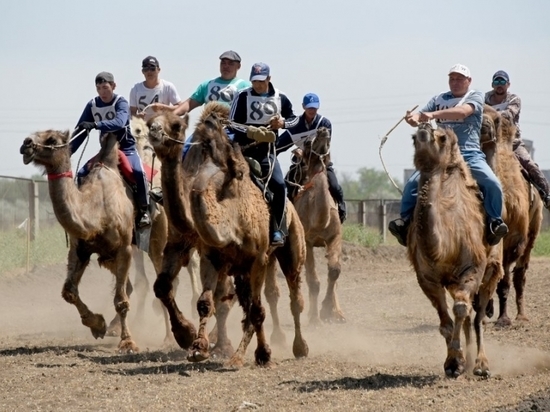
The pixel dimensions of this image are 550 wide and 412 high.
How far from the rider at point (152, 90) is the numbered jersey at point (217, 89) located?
1.99ft

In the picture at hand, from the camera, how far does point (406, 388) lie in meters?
9.53

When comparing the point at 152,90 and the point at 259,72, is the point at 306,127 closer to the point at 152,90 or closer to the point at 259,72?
the point at 152,90

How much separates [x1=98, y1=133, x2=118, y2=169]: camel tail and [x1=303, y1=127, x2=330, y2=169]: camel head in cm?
360

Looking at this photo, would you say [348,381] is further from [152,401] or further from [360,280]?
[360,280]

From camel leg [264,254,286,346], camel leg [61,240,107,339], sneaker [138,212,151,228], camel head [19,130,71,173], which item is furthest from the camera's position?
sneaker [138,212,151,228]

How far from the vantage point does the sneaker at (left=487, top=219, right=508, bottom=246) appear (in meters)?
10.5

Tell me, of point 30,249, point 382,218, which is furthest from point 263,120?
point 382,218

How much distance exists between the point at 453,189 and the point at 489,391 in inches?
77.0

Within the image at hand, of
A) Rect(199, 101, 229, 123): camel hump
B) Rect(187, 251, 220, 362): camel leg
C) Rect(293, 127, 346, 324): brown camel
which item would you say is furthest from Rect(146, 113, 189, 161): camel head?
Rect(293, 127, 346, 324): brown camel

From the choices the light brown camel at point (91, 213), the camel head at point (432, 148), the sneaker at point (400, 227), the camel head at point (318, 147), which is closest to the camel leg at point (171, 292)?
the light brown camel at point (91, 213)

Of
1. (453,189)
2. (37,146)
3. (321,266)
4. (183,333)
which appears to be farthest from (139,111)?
(321,266)

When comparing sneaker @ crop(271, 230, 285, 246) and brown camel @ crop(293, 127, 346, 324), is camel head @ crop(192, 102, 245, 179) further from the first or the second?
brown camel @ crop(293, 127, 346, 324)

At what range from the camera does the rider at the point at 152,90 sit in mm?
16172

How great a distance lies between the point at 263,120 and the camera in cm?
1240
